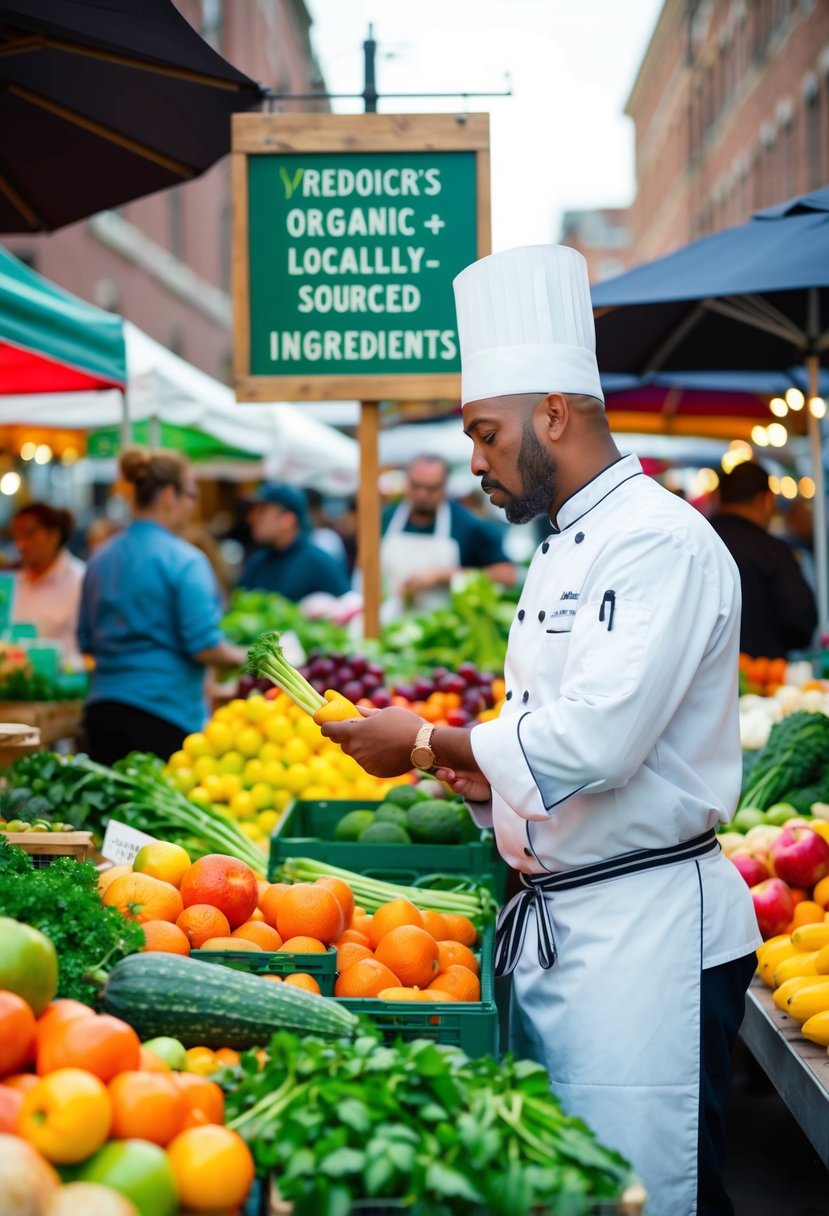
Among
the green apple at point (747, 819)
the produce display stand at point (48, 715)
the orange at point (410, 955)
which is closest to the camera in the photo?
the orange at point (410, 955)

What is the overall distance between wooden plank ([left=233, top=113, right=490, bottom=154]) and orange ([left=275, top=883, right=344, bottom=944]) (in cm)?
335

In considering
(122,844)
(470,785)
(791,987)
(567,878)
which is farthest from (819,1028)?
(122,844)

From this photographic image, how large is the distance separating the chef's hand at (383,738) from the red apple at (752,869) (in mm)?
1877


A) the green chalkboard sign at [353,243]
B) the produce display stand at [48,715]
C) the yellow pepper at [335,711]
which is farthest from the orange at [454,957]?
the produce display stand at [48,715]

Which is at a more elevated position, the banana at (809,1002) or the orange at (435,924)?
the orange at (435,924)

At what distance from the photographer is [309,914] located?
281cm

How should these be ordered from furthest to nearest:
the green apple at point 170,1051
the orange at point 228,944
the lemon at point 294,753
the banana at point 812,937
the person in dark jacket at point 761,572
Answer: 1. the person in dark jacket at point 761,572
2. the lemon at point 294,753
3. the banana at point 812,937
4. the orange at point 228,944
5. the green apple at point 170,1051

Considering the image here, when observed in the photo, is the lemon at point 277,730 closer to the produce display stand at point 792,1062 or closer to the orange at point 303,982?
the produce display stand at point 792,1062

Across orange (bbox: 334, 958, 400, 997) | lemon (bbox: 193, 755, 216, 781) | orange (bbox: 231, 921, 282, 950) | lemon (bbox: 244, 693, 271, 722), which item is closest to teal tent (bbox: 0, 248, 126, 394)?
lemon (bbox: 244, 693, 271, 722)

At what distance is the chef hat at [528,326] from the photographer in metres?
2.77

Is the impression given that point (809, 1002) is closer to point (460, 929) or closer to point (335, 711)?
point (460, 929)

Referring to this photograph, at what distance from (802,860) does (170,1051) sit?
8.40ft

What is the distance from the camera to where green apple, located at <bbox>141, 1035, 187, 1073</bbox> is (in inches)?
84.6

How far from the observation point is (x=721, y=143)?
35062mm
